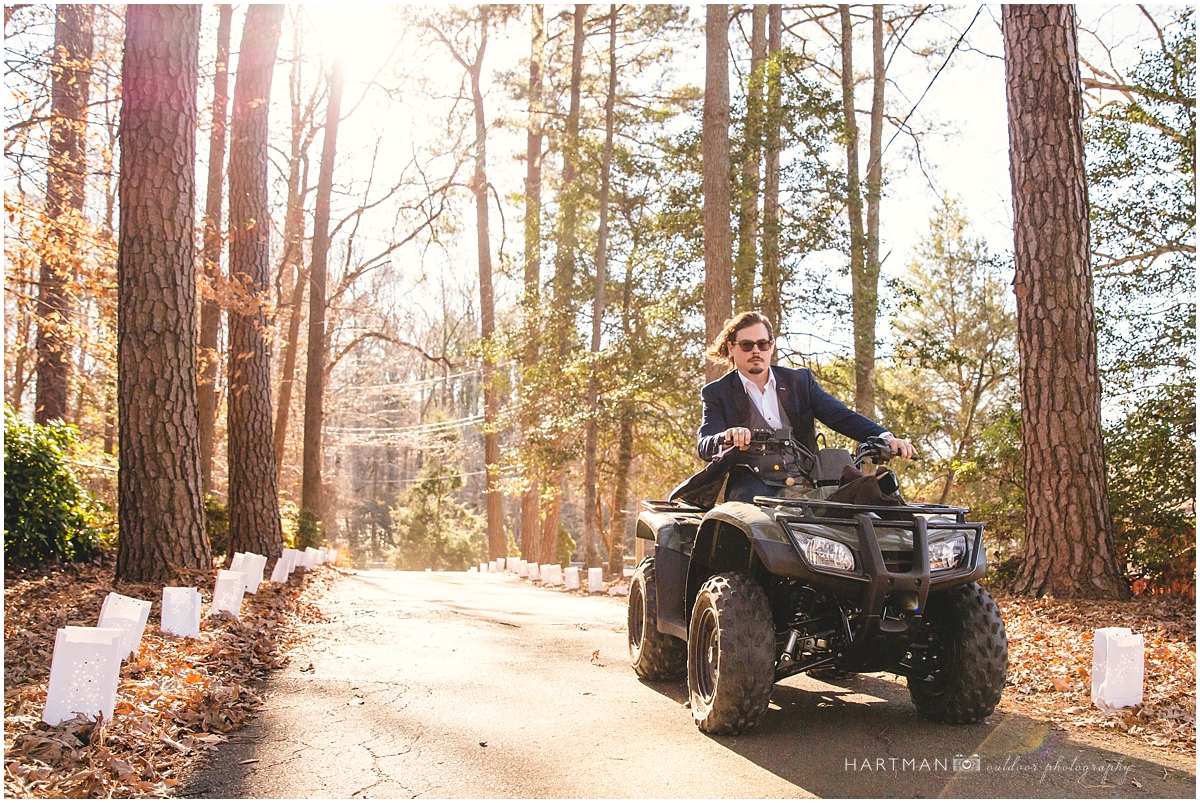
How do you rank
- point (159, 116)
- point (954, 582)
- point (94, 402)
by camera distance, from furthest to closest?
point (94, 402) < point (159, 116) < point (954, 582)

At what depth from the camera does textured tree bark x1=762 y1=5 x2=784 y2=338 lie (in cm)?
1712

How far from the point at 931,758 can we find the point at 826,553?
0.93m

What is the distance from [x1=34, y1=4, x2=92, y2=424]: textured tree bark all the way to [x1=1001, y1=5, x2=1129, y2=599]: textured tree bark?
1056cm

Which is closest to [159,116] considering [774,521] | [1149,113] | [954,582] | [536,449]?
[774,521]

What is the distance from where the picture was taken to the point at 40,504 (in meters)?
10.2

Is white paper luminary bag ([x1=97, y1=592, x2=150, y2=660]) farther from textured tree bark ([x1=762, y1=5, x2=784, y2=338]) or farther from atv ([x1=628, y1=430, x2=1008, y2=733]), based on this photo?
textured tree bark ([x1=762, y1=5, x2=784, y2=338])

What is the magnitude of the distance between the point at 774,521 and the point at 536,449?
17443 mm

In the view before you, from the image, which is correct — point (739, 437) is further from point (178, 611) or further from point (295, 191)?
point (295, 191)

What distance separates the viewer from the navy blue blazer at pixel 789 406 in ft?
17.4

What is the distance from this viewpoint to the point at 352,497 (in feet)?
185

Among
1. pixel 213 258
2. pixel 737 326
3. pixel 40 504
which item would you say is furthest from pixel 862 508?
pixel 213 258

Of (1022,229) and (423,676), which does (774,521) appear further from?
(1022,229)

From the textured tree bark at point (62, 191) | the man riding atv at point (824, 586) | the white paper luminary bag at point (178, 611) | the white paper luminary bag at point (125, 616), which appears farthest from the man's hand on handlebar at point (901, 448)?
the textured tree bark at point (62, 191)

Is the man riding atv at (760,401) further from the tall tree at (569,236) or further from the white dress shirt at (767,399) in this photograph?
the tall tree at (569,236)
